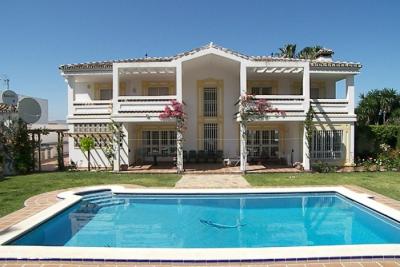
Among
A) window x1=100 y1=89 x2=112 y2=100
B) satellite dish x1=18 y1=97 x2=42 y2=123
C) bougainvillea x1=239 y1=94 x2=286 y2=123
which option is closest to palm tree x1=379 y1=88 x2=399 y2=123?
bougainvillea x1=239 y1=94 x2=286 y2=123

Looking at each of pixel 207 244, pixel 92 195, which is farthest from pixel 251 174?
pixel 207 244

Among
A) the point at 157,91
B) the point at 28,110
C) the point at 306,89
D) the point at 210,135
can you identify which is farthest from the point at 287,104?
the point at 28,110

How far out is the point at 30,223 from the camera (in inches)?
364

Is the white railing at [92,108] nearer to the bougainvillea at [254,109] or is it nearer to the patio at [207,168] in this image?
the patio at [207,168]

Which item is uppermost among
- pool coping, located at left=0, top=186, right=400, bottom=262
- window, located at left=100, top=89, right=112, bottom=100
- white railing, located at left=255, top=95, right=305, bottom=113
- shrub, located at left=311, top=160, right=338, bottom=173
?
window, located at left=100, top=89, right=112, bottom=100

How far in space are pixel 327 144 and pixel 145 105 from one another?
1301 cm

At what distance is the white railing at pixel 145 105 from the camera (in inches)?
807

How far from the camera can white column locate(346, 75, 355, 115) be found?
21562 millimetres

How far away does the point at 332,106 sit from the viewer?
21.6 m

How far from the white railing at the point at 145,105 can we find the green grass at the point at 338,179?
7233mm

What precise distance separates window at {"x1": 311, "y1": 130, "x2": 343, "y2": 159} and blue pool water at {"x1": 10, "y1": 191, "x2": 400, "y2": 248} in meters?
8.13

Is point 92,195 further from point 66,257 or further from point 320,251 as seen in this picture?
point 320,251

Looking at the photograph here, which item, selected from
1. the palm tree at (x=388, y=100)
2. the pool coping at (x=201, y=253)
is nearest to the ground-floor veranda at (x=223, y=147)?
the pool coping at (x=201, y=253)

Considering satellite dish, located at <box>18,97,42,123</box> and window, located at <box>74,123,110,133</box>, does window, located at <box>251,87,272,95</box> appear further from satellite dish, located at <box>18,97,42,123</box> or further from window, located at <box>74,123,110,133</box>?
satellite dish, located at <box>18,97,42,123</box>
